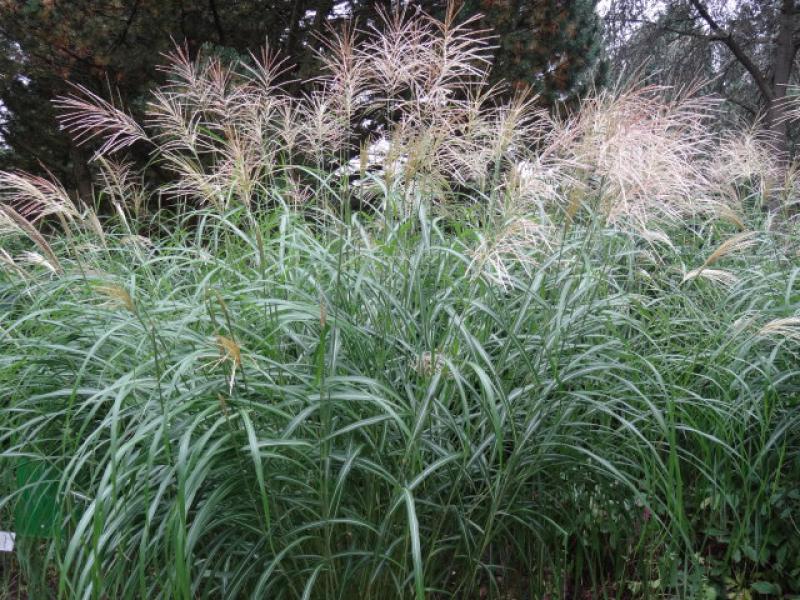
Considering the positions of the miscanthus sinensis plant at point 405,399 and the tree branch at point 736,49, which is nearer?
the miscanthus sinensis plant at point 405,399

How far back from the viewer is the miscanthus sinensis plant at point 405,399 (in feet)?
6.60

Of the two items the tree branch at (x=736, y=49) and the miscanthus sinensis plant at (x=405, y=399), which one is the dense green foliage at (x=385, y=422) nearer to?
the miscanthus sinensis plant at (x=405, y=399)

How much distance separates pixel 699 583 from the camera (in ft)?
7.98

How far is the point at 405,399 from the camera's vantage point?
232 cm

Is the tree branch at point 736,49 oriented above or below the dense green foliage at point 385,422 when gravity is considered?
above

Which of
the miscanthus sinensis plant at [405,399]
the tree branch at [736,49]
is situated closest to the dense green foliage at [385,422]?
the miscanthus sinensis plant at [405,399]

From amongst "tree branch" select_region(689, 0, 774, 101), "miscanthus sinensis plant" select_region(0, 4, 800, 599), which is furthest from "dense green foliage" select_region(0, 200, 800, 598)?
"tree branch" select_region(689, 0, 774, 101)

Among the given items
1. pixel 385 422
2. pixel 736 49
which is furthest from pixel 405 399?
pixel 736 49

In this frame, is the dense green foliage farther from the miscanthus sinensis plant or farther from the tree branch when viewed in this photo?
the tree branch

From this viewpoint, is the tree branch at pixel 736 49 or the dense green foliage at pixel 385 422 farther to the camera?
the tree branch at pixel 736 49

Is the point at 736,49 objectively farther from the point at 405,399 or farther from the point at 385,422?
the point at 385,422

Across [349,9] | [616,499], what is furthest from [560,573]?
[349,9]

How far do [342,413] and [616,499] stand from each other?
0.99 meters

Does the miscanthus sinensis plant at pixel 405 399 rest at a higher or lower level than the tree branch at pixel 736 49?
lower
